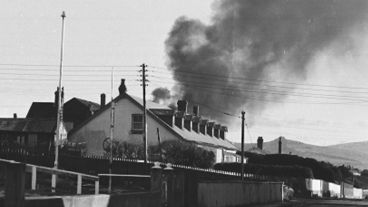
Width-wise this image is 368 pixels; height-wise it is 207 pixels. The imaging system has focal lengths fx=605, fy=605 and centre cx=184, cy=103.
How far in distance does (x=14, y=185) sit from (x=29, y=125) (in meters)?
56.1

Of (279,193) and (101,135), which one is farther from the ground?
(101,135)

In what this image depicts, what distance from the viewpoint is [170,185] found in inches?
784

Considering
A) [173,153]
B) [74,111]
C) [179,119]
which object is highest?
[74,111]

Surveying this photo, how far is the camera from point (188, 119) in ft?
209

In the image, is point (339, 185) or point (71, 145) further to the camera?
point (339, 185)

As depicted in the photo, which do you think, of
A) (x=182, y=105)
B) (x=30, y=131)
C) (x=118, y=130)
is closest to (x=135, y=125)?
(x=118, y=130)

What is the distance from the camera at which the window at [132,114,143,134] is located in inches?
2302

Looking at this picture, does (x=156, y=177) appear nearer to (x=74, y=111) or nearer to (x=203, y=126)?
(x=203, y=126)

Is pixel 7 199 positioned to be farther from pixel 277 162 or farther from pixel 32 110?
pixel 32 110

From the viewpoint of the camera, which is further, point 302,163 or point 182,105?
point 182,105

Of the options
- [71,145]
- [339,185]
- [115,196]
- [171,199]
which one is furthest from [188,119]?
[115,196]

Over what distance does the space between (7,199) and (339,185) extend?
2591 inches

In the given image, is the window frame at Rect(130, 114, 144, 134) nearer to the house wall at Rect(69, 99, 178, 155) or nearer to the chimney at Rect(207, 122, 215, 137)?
the house wall at Rect(69, 99, 178, 155)

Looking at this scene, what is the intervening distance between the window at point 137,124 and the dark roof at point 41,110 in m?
27.9
